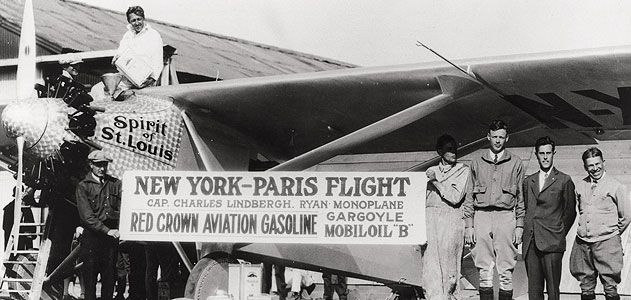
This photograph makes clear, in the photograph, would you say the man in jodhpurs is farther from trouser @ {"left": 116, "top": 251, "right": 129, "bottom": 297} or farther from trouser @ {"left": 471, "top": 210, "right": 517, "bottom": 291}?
trouser @ {"left": 116, "top": 251, "right": 129, "bottom": 297}

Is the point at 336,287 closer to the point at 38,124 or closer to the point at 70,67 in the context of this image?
the point at 70,67

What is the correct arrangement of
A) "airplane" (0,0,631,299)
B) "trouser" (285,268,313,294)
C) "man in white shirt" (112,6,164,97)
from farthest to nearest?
"trouser" (285,268,313,294) < "man in white shirt" (112,6,164,97) < "airplane" (0,0,631,299)

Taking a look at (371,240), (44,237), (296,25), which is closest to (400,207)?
(371,240)

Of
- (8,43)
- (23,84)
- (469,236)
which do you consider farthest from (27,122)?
(8,43)

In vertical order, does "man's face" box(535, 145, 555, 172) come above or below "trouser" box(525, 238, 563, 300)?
above

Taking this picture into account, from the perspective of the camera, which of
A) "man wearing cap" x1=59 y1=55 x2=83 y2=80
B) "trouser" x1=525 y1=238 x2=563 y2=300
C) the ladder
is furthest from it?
"man wearing cap" x1=59 y1=55 x2=83 y2=80

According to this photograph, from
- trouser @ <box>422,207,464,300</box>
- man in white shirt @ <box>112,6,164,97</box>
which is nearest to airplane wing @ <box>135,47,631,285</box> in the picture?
man in white shirt @ <box>112,6,164,97</box>

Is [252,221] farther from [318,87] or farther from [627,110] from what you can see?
[627,110]
